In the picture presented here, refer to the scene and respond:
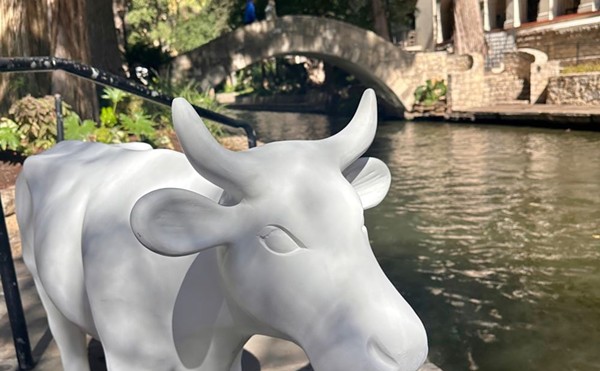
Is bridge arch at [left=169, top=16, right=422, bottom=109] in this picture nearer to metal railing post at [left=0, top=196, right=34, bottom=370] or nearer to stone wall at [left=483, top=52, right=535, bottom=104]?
stone wall at [left=483, top=52, right=535, bottom=104]

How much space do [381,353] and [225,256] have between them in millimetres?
512

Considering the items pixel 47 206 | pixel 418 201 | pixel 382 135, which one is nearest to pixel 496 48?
pixel 382 135

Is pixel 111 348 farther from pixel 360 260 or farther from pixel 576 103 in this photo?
pixel 576 103

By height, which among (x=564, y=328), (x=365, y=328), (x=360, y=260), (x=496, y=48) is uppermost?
(x=496, y=48)

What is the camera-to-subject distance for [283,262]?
5.09ft

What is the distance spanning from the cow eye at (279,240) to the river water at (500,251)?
3.20m

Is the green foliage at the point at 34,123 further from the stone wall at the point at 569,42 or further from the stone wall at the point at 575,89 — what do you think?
the stone wall at the point at 569,42

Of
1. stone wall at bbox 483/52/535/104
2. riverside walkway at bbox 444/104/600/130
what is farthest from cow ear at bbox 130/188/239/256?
stone wall at bbox 483/52/535/104

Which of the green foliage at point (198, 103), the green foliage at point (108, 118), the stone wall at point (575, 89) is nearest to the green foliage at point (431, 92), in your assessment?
the stone wall at point (575, 89)

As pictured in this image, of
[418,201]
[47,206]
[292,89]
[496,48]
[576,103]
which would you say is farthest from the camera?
[292,89]

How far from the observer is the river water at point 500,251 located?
4.68 meters

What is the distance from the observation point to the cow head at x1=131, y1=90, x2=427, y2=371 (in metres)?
1.47

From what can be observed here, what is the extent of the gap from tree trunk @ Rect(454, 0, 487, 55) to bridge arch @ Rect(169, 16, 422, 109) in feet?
6.51

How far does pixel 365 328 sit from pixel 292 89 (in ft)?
113
